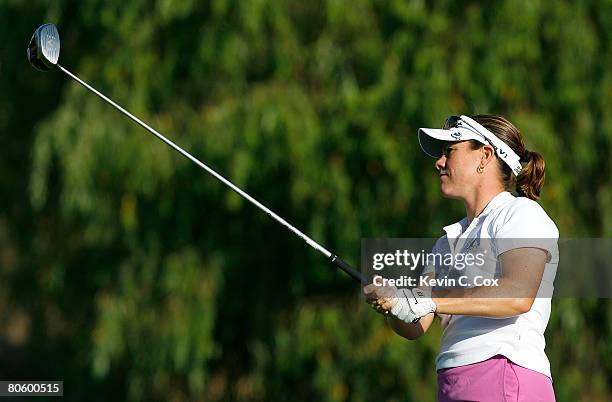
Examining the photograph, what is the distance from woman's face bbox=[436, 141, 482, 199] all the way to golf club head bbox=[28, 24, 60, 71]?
144 centimetres

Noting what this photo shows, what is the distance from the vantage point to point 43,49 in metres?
3.67

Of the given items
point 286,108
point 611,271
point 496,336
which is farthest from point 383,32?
point 496,336

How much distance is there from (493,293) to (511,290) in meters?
0.04

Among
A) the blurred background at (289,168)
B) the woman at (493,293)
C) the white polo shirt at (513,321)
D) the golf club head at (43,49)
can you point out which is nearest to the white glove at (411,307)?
the woman at (493,293)

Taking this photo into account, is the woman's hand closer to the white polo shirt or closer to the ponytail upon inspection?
the white polo shirt

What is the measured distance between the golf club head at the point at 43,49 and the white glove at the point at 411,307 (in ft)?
5.17

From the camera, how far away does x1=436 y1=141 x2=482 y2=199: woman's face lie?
113 inches

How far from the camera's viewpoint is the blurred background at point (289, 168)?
7145 mm

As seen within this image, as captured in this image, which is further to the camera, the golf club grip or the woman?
A: the golf club grip

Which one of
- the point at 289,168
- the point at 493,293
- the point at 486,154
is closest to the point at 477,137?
the point at 486,154

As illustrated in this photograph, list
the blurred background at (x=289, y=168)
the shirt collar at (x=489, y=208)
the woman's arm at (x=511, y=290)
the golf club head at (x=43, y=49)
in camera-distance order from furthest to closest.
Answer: the blurred background at (x=289, y=168), the golf club head at (x=43, y=49), the shirt collar at (x=489, y=208), the woman's arm at (x=511, y=290)

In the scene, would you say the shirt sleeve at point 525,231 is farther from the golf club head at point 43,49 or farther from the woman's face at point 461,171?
the golf club head at point 43,49

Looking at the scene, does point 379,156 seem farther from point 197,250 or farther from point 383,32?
point 197,250

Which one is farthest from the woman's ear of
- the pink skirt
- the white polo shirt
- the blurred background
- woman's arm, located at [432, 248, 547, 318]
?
the blurred background
